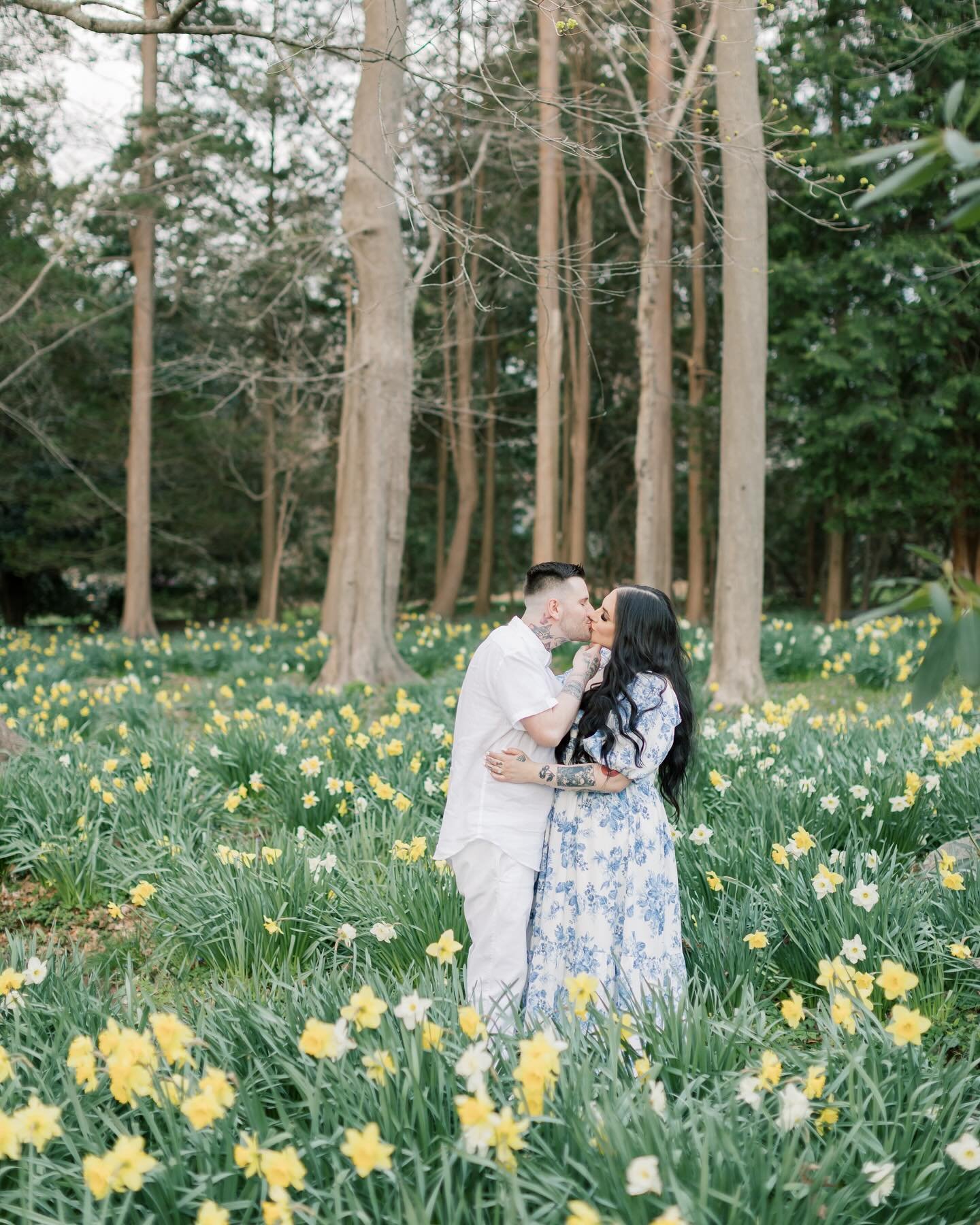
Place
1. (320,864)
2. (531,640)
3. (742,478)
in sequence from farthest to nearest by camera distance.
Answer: (742,478), (320,864), (531,640)

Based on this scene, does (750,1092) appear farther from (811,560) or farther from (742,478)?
(811,560)

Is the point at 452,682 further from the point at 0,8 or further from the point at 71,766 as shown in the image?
the point at 0,8

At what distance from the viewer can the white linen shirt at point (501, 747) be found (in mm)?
3068

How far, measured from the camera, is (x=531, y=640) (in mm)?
3150

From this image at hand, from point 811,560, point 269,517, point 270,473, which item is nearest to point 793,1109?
point 270,473

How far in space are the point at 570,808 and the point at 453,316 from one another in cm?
2087

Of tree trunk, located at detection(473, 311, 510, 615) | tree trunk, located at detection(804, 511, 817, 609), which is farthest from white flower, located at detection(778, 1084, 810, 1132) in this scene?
tree trunk, located at detection(804, 511, 817, 609)

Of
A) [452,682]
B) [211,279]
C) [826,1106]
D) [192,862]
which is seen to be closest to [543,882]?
[826,1106]

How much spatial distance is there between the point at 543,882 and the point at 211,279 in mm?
14683

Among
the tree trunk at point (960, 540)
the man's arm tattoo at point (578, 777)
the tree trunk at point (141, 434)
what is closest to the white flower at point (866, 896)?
the man's arm tattoo at point (578, 777)

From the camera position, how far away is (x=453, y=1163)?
218 centimetres

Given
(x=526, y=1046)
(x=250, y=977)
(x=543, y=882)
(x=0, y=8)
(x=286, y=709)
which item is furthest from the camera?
(x=0, y=8)

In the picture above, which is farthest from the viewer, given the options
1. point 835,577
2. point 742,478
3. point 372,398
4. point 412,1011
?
point 835,577

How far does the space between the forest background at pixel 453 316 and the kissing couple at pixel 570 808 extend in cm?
233
